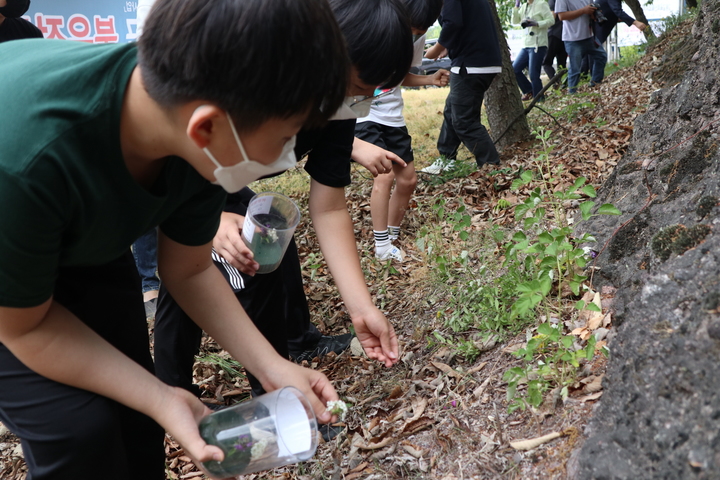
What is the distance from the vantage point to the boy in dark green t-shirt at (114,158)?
1153 millimetres

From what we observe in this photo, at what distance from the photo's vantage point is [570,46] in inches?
336

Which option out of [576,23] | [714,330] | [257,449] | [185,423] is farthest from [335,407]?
[576,23]

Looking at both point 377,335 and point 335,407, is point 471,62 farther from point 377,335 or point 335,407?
point 335,407

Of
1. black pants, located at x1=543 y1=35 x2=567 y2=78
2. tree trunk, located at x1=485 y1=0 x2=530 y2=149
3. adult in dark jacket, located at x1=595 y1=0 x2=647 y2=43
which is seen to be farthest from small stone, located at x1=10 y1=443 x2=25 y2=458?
adult in dark jacket, located at x1=595 y1=0 x2=647 y2=43

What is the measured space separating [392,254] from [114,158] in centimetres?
293

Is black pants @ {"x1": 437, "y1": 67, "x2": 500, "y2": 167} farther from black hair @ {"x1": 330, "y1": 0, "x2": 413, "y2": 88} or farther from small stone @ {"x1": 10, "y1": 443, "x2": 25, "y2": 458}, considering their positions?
small stone @ {"x1": 10, "y1": 443, "x2": 25, "y2": 458}

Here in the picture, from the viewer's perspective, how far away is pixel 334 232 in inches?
93.0

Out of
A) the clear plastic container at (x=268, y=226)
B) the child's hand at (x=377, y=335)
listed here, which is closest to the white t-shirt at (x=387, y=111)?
the clear plastic container at (x=268, y=226)

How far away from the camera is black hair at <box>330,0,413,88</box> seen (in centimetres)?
201

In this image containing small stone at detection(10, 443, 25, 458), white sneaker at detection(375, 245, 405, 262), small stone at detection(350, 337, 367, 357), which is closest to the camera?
small stone at detection(10, 443, 25, 458)

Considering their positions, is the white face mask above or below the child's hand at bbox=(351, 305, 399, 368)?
above

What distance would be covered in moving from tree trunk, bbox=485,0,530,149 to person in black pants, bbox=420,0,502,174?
0.75 m

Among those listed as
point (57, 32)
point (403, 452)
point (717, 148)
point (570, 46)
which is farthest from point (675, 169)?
point (570, 46)

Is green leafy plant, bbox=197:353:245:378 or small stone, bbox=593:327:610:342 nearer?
small stone, bbox=593:327:610:342
